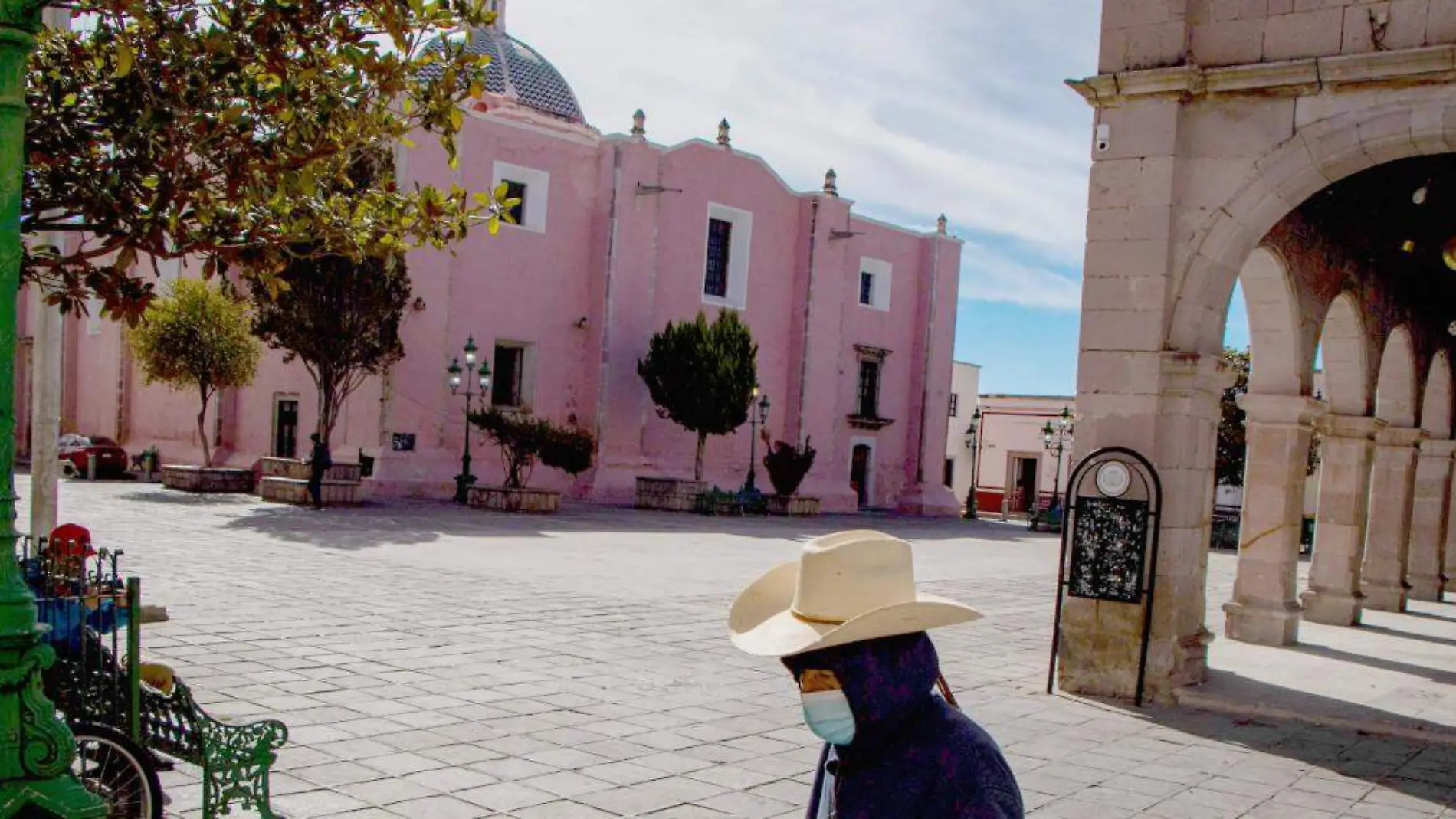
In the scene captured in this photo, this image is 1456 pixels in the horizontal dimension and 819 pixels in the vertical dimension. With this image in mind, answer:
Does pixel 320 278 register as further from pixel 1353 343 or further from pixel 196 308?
pixel 1353 343

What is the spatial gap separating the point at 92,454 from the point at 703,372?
1483 centimetres

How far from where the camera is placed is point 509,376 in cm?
2855

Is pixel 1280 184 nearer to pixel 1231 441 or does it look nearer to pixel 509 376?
pixel 509 376

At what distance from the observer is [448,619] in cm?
1004

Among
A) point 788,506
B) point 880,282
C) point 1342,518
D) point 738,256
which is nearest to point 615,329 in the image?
point 738,256

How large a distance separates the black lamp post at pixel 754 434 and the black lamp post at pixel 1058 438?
791cm

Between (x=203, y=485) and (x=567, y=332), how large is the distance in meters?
9.21

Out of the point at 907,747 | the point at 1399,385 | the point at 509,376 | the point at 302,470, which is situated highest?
the point at 1399,385

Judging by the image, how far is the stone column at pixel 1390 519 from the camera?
48.3ft

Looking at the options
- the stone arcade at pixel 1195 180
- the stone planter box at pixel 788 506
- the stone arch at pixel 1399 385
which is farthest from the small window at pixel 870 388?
the stone arcade at pixel 1195 180

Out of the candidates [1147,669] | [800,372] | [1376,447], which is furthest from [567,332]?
[1147,669]

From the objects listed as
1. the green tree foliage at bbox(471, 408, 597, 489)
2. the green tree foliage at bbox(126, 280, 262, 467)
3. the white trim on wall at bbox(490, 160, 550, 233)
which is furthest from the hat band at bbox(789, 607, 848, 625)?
the white trim on wall at bbox(490, 160, 550, 233)

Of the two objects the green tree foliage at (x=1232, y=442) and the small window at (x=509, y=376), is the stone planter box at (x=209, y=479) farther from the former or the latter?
the green tree foliage at (x=1232, y=442)

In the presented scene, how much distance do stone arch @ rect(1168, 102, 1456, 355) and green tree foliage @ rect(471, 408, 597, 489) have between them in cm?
1715
